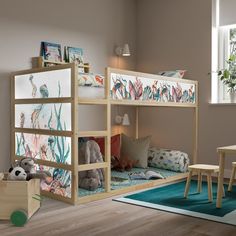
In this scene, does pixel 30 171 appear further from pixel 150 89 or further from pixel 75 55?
pixel 75 55

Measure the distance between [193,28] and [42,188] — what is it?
285cm

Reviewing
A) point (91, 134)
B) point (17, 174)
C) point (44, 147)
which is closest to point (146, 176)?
point (91, 134)

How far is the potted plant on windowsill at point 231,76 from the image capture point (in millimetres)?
4328

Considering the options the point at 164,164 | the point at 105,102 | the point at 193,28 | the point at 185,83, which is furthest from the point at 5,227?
the point at 193,28

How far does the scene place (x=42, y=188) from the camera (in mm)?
3436

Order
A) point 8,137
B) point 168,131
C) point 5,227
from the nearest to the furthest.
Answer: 1. point 5,227
2. point 8,137
3. point 168,131

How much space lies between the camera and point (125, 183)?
373 centimetres

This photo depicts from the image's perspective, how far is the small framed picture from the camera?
4148mm

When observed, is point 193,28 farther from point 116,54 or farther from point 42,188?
point 42,188

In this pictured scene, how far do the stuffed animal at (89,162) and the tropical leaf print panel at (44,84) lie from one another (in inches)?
23.9

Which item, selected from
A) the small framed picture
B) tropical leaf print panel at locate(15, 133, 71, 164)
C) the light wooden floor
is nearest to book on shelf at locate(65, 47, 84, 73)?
the small framed picture

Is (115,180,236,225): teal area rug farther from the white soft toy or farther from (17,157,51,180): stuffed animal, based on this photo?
the white soft toy

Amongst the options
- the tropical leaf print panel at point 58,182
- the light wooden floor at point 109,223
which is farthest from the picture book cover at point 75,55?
the light wooden floor at point 109,223

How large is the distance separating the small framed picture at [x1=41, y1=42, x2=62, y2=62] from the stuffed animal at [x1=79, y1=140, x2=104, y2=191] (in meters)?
1.22
